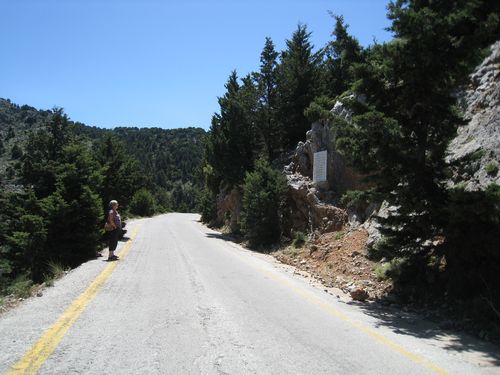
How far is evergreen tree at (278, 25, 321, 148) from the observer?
2666 cm

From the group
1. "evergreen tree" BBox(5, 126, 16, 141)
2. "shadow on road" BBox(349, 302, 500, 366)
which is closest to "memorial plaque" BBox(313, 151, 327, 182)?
"shadow on road" BBox(349, 302, 500, 366)

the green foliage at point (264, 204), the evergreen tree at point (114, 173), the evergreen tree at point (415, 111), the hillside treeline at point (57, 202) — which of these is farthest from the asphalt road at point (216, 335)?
the evergreen tree at point (114, 173)

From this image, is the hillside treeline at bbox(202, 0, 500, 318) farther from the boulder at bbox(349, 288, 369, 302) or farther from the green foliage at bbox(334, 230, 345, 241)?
the green foliage at bbox(334, 230, 345, 241)

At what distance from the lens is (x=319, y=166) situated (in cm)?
1992

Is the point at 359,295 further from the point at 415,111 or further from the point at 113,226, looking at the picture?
the point at 113,226

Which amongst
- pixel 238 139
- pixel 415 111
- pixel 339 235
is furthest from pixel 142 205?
pixel 415 111

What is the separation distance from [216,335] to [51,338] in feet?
7.21

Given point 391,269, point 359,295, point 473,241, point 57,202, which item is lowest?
point 359,295

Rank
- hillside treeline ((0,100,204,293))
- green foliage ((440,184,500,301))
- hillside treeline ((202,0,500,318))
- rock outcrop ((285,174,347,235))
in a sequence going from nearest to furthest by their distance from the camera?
1. green foliage ((440,184,500,301))
2. hillside treeline ((202,0,500,318))
3. rock outcrop ((285,174,347,235))
4. hillside treeline ((0,100,204,293))

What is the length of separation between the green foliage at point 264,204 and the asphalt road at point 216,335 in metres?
10.7

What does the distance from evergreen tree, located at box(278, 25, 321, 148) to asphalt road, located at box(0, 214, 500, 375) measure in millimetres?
17926

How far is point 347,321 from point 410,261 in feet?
9.74

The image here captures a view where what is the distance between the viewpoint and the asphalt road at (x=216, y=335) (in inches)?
206

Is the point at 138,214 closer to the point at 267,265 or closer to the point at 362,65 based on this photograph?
the point at 267,265
